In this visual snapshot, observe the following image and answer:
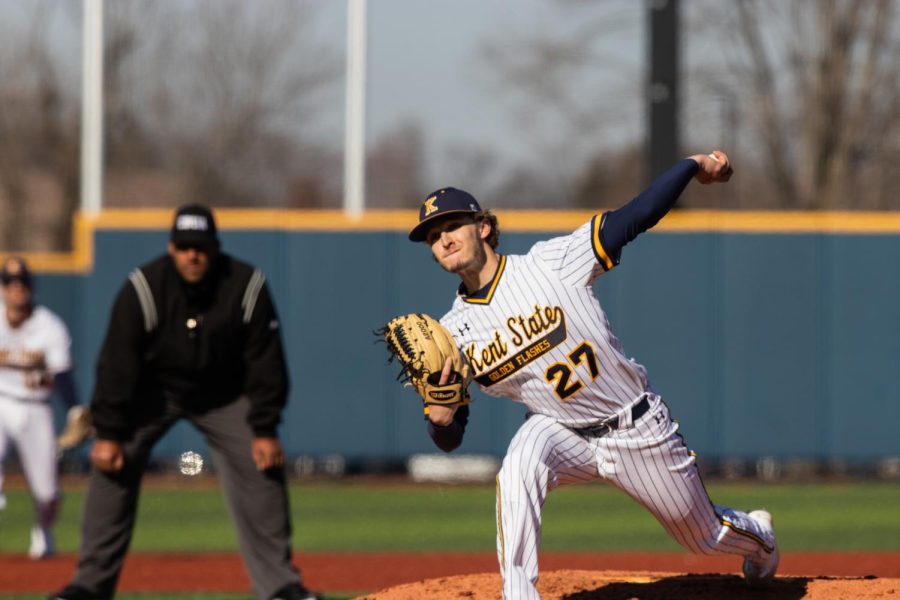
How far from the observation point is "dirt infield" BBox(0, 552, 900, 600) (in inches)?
225

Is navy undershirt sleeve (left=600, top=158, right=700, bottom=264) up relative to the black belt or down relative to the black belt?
up

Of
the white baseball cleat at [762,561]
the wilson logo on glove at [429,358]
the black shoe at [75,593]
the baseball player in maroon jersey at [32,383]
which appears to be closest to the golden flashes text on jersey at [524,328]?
the wilson logo on glove at [429,358]

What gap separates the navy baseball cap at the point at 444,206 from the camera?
5.06m

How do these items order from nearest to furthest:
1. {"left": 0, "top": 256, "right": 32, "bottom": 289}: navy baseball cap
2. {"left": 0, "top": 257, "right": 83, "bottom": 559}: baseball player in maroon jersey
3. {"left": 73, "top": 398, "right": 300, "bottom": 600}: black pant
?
{"left": 73, "top": 398, "right": 300, "bottom": 600}: black pant
{"left": 0, "top": 257, "right": 83, "bottom": 559}: baseball player in maroon jersey
{"left": 0, "top": 256, "right": 32, "bottom": 289}: navy baseball cap

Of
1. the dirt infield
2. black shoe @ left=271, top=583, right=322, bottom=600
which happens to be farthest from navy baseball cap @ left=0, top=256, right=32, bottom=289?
black shoe @ left=271, top=583, right=322, bottom=600

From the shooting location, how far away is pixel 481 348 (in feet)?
17.0

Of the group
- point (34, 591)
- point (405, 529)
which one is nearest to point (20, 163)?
point (405, 529)

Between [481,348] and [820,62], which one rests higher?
[820,62]

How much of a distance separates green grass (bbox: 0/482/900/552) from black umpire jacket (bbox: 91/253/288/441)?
142 inches

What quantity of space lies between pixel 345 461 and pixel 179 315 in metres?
8.78

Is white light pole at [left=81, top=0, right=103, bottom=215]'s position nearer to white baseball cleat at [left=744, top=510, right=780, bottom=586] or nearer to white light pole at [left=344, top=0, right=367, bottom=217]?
white light pole at [left=344, top=0, right=367, bottom=217]

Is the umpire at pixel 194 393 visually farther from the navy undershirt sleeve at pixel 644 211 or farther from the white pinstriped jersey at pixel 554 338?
the navy undershirt sleeve at pixel 644 211

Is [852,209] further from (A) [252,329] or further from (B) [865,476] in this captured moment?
(A) [252,329]

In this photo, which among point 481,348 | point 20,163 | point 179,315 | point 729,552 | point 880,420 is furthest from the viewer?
point 20,163
